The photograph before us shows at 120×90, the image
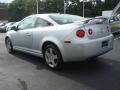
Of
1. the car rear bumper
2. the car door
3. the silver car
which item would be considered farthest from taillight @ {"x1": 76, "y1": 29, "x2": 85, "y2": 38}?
the car door

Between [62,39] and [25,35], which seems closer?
[62,39]

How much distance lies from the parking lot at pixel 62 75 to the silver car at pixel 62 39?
0.38 meters

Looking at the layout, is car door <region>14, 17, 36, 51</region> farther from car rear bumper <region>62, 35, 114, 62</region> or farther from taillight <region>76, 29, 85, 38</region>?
taillight <region>76, 29, 85, 38</region>

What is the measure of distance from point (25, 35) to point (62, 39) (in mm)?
1786

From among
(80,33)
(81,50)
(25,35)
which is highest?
(80,33)

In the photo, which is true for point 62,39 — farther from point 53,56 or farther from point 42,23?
point 42,23

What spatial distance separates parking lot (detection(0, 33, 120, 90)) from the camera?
454 centimetres

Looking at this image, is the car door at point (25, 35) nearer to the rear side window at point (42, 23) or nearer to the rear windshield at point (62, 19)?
the rear side window at point (42, 23)

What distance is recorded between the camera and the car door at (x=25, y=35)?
21.0 ft

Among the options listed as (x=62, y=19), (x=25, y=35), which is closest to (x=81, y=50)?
(x=62, y=19)

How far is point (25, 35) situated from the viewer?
6.60 m

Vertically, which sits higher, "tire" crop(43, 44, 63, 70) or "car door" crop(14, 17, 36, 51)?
"car door" crop(14, 17, 36, 51)

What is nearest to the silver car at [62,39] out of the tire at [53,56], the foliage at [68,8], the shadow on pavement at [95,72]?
the tire at [53,56]

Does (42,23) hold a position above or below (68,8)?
below
